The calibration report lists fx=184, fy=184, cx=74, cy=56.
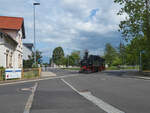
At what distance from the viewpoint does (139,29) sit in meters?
26.4

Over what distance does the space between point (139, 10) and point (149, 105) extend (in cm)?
2169

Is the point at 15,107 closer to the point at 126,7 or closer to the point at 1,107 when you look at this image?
the point at 1,107

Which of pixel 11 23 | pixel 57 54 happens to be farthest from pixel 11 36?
pixel 57 54

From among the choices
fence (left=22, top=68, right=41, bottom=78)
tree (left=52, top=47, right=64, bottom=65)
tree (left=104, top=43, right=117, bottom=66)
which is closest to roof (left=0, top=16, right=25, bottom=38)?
fence (left=22, top=68, right=41, bottom=78)

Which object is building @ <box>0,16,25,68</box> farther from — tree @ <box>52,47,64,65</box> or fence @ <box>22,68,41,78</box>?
tree @ <box>52,47,64,65</box>

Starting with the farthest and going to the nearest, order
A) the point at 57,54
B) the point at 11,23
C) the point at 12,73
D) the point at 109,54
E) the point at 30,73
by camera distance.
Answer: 1. the point at 57,54
2. the point at 109,54
3. the point at 11,23
4. the point at 30,73
5. the point at 12,73

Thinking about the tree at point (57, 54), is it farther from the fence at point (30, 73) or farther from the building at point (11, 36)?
the fence at point (30, 73)

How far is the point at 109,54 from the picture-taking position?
98.8m

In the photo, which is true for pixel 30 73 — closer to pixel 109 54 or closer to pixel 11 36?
pixel 11 36

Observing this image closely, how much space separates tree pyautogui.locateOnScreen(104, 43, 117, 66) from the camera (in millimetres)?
97325

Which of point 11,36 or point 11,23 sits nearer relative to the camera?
point 11,36

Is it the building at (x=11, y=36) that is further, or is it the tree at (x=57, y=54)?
the tree at (x=57, y=54)

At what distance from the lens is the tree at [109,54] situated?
9732 centimetres

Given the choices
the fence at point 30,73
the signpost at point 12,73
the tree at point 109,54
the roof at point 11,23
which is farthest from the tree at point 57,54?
the signpost at point 12,73
